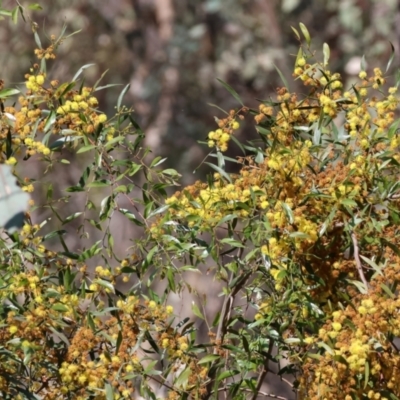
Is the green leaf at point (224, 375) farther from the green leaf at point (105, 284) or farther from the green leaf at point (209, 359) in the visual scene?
the green leaf at point (105, 284)

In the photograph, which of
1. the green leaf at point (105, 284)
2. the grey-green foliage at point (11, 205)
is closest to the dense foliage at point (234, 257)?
the green leaf at point (105, 284)

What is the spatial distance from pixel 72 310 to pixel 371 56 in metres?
4.31

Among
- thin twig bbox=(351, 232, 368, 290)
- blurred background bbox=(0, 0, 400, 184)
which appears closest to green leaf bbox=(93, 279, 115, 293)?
thin twig bbox=(351, 232, 368, 290)

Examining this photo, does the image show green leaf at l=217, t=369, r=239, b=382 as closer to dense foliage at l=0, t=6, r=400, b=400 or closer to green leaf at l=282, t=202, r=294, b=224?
dense foliage at l=0, t=6, r=400, b=400

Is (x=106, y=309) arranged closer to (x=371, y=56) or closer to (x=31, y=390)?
(x=31, y=390)

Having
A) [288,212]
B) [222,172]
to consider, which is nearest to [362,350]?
[288,212]

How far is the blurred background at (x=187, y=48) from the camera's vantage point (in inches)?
233

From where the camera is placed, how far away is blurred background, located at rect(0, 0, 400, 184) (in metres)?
5.91

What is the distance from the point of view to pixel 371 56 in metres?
5.64

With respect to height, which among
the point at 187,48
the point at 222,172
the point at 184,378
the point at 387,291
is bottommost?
the point at 184,378

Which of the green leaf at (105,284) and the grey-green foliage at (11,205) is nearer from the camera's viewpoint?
the grey-green foliage at (11,205)

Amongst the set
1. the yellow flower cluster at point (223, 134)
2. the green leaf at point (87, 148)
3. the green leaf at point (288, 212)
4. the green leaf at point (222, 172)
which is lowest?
the green leaf at point (288, 212)

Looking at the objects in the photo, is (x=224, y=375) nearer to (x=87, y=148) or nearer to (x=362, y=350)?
(x=362, y=350)

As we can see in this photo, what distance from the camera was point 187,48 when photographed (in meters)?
6.23
